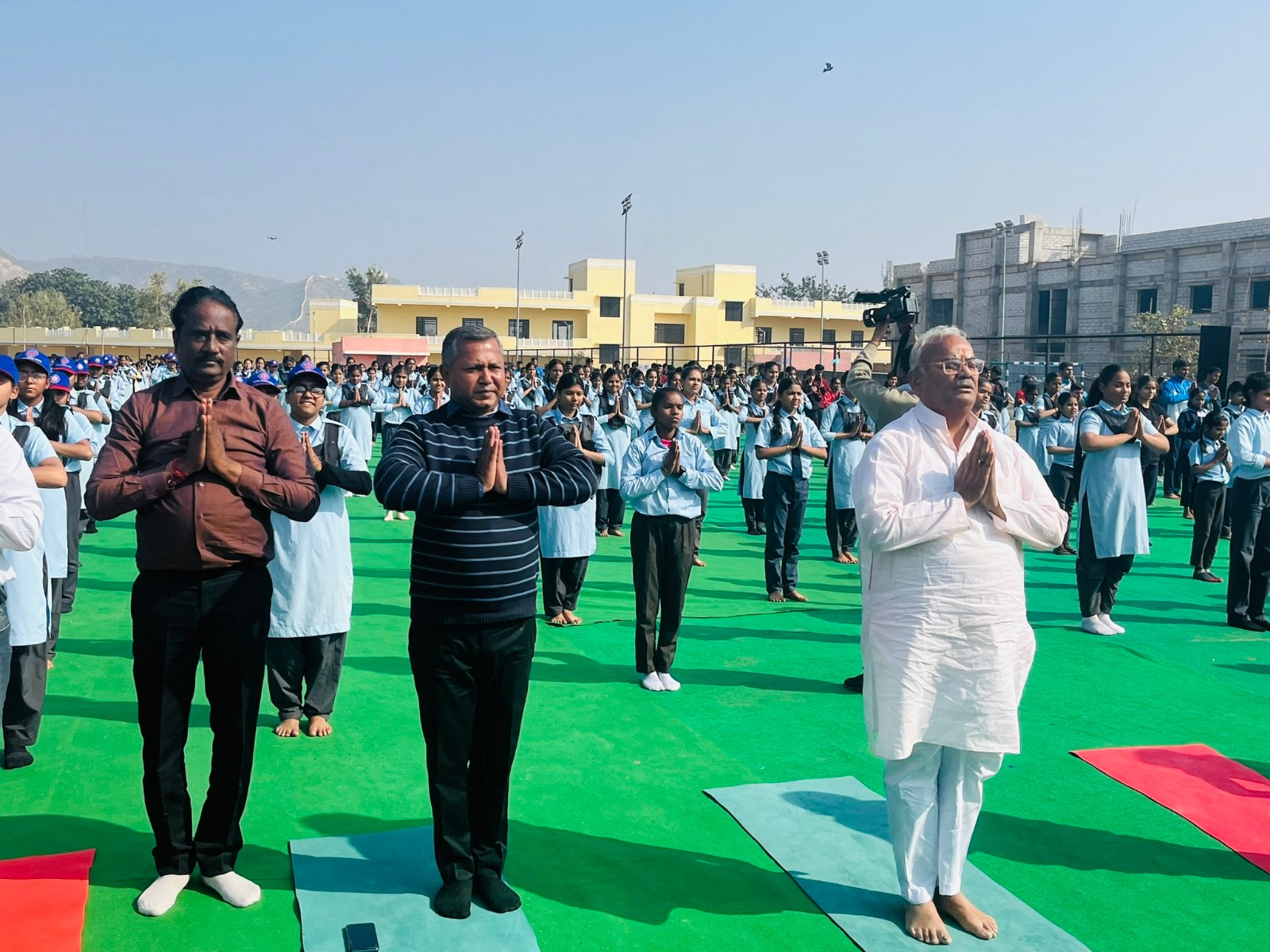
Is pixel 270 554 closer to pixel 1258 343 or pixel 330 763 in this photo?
pixel 330 763

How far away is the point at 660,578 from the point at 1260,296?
33.3 metres

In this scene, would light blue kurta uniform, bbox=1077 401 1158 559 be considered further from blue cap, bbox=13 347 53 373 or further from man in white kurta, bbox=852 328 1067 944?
blue cap, bbox=13 347 53 373

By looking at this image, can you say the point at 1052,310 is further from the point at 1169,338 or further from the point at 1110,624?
the point at 1110,624

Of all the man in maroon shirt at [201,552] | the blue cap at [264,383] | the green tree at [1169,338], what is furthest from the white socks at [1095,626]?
the green tree at [1169,338]

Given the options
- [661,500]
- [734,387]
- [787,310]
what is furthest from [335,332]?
[661,500]

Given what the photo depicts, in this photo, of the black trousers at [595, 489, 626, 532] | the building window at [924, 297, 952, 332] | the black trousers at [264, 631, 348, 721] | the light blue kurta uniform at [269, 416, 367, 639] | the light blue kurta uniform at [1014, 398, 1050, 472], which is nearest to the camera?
the light blue kurta uniform at [269, 416, 367, 639]

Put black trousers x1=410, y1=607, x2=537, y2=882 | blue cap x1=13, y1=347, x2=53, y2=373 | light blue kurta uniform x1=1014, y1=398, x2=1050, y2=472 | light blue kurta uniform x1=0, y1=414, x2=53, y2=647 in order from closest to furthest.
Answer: black trousers x1=410, y1=607, x2=537, y2=882 → light blue kurta uniform x1=0, y1=414, x2=53, y2=647 → blue cap x1=13, y1=347, x2=53, y2=373 → light blue kurta uniform x1=1014, y1=398, x2=1050, y2=472

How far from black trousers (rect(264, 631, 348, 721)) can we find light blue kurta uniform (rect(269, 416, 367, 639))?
8 cm

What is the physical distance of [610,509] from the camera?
1141 cm

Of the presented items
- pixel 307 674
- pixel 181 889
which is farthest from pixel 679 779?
pixel 181 889

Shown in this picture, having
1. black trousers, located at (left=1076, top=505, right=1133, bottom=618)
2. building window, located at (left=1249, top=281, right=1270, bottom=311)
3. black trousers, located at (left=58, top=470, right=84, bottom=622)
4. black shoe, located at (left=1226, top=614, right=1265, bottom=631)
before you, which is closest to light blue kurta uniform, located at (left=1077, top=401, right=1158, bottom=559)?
black trousers, located at (left=1076, top=505, right=1133, bottom=618)

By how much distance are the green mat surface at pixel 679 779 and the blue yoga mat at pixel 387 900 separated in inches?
3.0

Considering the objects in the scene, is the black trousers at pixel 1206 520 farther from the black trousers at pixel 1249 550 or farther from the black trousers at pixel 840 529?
the black trousers at pixel 840 529

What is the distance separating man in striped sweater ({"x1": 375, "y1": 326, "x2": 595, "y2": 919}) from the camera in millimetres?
3121
